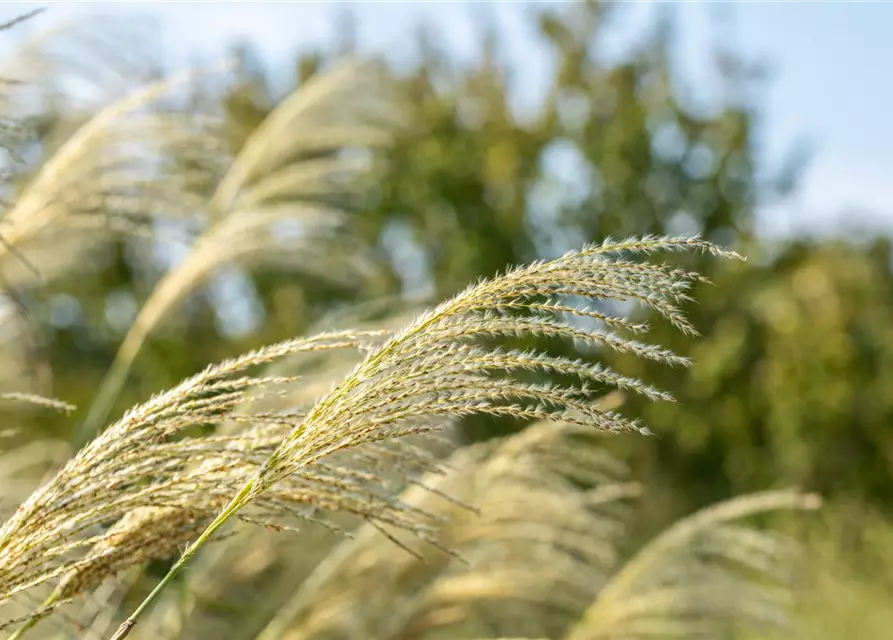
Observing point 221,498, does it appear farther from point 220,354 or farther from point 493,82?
point 493,82

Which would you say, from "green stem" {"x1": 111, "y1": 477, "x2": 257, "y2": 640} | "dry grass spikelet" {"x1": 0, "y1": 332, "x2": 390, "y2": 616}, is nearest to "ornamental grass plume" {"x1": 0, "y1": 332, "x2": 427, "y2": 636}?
"dry grass spikelet" {"x1": 0, "y1": 332, "x2": 390, "y2": 616}

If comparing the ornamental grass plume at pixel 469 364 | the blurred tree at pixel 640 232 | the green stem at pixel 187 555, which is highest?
the ornamental grass plume at pixel 469 364

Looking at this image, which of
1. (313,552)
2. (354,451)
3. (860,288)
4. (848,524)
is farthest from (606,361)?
(354,451)

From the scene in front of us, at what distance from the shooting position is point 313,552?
376 cm

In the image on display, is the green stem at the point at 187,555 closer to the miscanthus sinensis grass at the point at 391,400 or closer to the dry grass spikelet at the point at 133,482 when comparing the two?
the miscanthus sinensis grass at the point at 391,400

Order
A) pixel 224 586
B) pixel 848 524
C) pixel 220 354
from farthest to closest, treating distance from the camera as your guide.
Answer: pixel 848 524
pixel 220 354
pixel 224 586

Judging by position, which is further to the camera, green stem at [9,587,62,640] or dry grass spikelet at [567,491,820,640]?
dry grass spikelet at [567,491,820,640]

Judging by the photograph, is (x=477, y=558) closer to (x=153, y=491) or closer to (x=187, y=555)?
(x=153, y=491)

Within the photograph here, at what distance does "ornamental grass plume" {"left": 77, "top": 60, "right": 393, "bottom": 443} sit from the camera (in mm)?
3537

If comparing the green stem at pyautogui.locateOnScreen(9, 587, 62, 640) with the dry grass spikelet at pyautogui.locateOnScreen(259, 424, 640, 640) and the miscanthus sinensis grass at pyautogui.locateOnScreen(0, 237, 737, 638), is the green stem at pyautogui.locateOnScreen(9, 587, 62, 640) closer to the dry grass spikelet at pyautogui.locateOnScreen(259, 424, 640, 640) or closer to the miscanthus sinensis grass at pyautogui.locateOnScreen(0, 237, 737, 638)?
the miscanthus sinensis grass at pyautogui.locateOnScreen(0, 237, 737, 638)

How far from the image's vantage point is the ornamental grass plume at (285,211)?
3537 mm

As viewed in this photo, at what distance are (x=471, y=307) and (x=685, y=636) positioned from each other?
2.59 metres

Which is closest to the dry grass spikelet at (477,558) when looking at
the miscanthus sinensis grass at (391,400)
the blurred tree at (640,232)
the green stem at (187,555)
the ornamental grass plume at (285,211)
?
the ornamental grass plume at (285,211)

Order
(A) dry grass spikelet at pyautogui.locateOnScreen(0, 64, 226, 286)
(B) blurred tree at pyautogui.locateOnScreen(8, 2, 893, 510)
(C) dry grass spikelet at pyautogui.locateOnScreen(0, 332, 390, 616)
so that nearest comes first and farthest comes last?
(C) dry grass spikelet at pyautogui.locateOnScreen(0, 332, 390, 616) → (A) dry grass spikelet at pyautogui.locateOnScreen(0, 64, 226, 286) → (B) blurred tree at pyautogui.locateOnScreen(8, 2, 893, 510)
